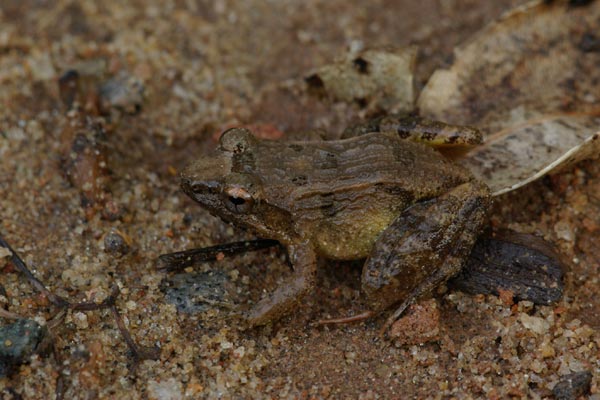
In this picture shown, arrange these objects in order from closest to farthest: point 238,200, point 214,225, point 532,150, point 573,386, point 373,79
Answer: point 573,386
point 238,200
point 532,150
point 214,225
point 373,79

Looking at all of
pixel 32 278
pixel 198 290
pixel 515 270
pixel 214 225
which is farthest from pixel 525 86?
pixel 32 278

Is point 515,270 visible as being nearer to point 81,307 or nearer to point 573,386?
point 573,386

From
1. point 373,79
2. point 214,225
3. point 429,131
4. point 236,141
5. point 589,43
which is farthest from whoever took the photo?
point 589,43

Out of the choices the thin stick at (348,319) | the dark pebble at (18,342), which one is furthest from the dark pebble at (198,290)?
the dark pebble at (18,342)

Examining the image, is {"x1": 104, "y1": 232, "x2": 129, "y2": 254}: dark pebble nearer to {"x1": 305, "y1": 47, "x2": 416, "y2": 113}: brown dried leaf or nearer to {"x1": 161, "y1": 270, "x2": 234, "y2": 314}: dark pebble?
{"x1": 161, "y1": 270, "x2": 234, "y2": 314}: dark pebble

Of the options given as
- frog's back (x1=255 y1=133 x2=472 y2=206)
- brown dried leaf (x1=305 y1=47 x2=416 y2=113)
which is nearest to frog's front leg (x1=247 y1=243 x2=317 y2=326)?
frog's back (x1=255 y1=133 x2=472 y2=206)

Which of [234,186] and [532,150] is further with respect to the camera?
[532,150]

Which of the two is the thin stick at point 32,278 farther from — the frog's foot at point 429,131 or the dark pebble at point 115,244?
the frog's foot at point 429,131
